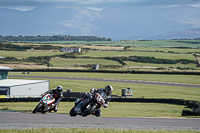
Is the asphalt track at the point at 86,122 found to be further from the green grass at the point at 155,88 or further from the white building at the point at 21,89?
the green grass at the point at 155,88

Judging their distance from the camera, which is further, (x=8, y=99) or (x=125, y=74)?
(x=125, y=74)

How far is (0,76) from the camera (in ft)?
204

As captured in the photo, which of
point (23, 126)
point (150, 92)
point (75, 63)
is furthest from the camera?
point (75, 63)

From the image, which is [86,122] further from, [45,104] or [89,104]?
→ [89,104]

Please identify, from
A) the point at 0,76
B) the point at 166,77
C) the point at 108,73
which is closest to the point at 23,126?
the point at 0,76

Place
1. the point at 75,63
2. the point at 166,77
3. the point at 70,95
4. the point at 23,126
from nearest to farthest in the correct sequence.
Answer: the point at 23,126 → the point at 70,95 → the point at 166,77 → the point at 75,63

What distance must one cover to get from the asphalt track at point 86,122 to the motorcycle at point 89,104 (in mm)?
6502

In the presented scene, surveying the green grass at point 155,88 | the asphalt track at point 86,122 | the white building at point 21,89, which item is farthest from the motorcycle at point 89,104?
the green grass at point 155,88

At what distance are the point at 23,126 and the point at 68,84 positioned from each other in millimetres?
56138

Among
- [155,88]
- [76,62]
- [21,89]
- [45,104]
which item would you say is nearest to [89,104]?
[45,104]

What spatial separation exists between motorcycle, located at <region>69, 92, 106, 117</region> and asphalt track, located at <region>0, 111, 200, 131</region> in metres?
6.50

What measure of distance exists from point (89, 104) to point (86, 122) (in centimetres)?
906

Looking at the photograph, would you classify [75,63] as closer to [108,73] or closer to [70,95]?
[108,73]

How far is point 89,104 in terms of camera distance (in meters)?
16.0
